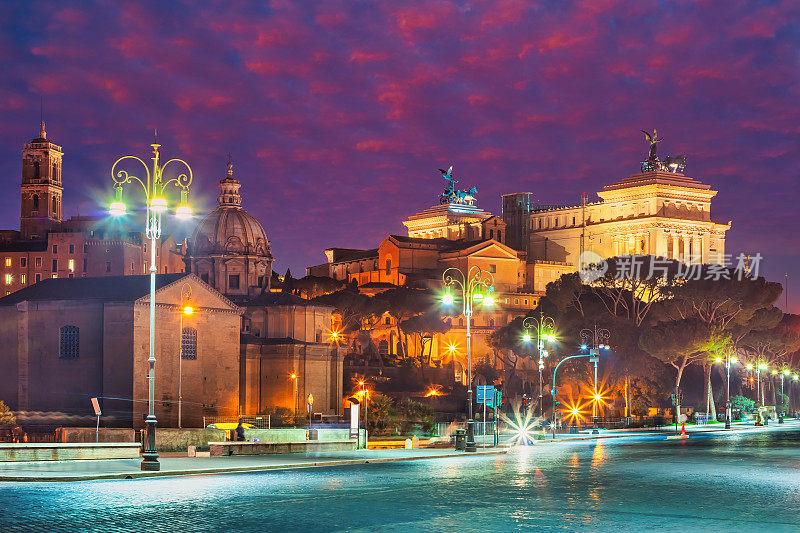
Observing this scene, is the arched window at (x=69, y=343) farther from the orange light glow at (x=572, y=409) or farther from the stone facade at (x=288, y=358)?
the orange light glow at (x=572, y=409)

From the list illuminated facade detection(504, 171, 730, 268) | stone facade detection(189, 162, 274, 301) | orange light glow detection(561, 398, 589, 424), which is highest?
illuminated facade detection(504, 171, 730, 268)

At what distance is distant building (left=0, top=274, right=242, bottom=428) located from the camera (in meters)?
68.1

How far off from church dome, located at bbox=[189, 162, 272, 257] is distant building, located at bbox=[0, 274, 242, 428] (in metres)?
29.2

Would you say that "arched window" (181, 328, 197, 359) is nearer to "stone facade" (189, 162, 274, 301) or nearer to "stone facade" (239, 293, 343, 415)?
"stone facade" (239, 293, 343, 415)

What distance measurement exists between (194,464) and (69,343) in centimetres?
4539

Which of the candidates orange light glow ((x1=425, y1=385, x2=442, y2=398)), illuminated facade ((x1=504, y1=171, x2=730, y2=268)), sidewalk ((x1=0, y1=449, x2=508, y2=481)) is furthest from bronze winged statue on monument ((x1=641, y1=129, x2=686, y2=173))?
sidewalk ((x1=0, y1=449, x2=508, y2=481))

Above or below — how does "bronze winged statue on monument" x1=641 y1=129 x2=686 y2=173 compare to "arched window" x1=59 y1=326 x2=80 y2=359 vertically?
above

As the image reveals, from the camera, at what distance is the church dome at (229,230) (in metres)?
105

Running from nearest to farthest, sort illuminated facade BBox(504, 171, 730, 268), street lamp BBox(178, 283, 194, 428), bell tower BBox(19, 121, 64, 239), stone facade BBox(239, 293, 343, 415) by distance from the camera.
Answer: street lamp BBox(178, 283, 194, 428) < stone facade BBox(239, 293, 343, 415) < bell tower BBox(19, 121, 64, 239) < illuminated facade BBox(504, 171, 730, 268)

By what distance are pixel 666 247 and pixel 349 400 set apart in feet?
244

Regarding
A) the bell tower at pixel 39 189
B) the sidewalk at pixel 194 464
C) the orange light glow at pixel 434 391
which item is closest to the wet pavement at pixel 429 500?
the sidewalk at pixel 194 464

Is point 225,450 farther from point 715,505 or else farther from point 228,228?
point 228,228

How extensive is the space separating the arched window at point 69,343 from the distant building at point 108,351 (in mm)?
69

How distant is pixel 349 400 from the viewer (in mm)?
95500
